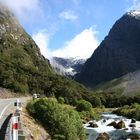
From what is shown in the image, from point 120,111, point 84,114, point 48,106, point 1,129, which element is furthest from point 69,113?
point 120,111

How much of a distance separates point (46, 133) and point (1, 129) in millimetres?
18621

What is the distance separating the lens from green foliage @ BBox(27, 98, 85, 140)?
56.7m

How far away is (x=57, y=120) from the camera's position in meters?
58.0

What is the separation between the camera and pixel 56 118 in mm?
58469

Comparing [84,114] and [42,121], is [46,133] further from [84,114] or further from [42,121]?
[84,114]

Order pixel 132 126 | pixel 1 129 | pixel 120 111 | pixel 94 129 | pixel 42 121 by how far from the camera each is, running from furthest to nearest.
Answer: pixel 120 111
pixel 132 126
pixel 94 129
pixel 42 121
pixel 1 129

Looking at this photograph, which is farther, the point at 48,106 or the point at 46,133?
the point at 48,106

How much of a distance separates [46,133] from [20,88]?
110m

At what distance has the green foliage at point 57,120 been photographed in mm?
56656

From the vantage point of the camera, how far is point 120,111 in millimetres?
162500

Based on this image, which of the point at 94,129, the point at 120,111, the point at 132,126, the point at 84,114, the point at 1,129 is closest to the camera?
the point at 1,129

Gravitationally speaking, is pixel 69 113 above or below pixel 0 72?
below

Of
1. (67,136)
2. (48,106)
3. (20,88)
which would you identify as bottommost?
(67,136)

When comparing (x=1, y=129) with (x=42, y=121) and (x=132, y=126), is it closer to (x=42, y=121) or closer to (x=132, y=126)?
(x=42, y=121)
